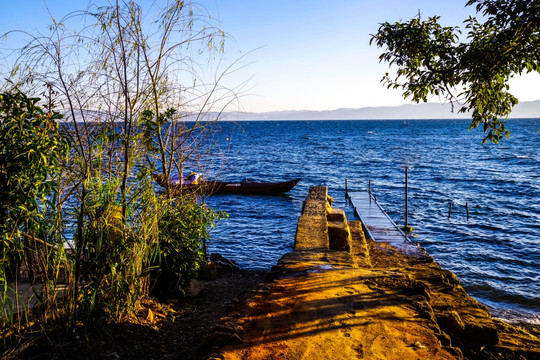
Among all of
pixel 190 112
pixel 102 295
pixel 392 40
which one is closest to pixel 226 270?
pixel 190 112

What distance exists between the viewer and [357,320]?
4172 mm

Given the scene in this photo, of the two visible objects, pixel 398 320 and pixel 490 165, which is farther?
pixel 490 165

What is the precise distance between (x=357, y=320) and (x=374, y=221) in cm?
1391

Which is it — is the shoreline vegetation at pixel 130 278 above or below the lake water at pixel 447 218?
above

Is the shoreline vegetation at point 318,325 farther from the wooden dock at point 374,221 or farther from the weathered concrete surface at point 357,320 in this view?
the wooden dock at point 374,221

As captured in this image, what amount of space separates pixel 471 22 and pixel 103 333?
258 inches

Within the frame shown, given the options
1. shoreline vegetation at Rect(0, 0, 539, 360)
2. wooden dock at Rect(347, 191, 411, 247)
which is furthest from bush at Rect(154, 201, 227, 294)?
wooden dock at Rect(347, 191, 411, 247)

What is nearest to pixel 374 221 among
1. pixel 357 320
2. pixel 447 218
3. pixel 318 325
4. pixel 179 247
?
pixel 447 218

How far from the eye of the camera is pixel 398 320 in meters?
4.25

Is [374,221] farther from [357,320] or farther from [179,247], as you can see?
[357,320]

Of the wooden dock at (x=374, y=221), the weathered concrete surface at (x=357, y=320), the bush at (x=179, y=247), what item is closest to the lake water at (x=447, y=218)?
the wooden dock at (x=374, y=221)

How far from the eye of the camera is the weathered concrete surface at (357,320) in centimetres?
367

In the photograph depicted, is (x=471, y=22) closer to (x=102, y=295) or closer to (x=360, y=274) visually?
(x=360, y=274)

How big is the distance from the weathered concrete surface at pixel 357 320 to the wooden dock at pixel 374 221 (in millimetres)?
7599
